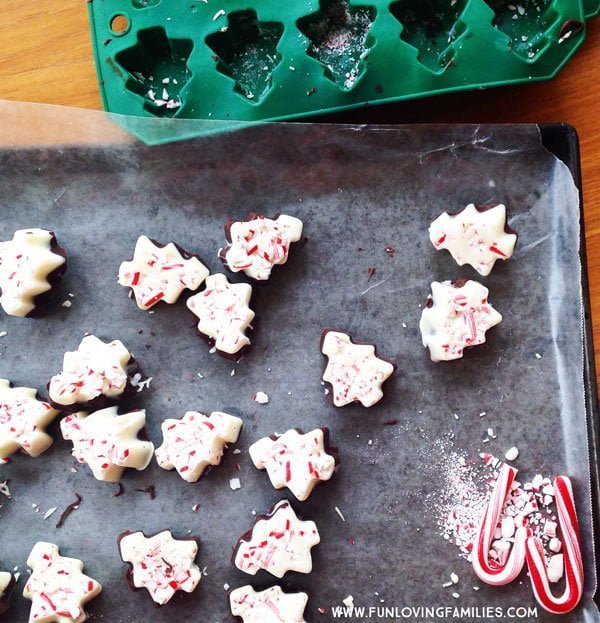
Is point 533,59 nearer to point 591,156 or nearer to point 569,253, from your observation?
point 591,156

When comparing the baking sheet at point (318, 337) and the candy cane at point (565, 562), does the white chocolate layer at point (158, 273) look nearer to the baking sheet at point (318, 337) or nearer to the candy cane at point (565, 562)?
the baking sheet at point (318, 337)

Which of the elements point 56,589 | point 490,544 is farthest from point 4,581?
point 490,544

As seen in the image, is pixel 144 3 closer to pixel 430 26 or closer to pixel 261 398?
pixel 430 26

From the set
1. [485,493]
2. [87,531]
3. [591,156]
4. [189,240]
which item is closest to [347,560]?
[485,493]

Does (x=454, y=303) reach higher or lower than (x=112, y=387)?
higher

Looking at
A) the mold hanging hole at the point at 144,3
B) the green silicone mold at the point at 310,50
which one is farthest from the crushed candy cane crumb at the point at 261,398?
the mold hanging hole at the point at 144,3

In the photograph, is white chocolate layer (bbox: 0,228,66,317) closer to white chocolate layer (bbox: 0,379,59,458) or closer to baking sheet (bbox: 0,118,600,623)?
baking sheet (bbox: 0,118,600,623)
